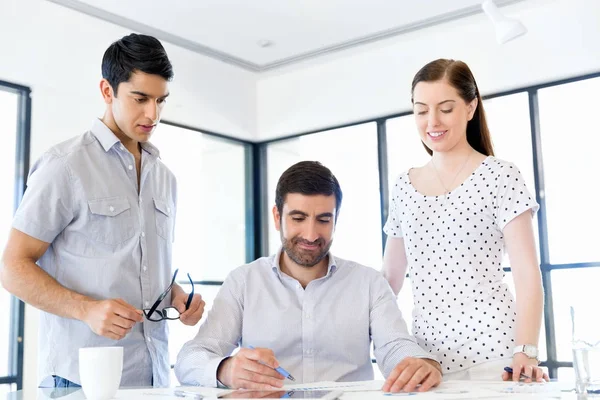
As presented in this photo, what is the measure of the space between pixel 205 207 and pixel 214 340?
12.0ft

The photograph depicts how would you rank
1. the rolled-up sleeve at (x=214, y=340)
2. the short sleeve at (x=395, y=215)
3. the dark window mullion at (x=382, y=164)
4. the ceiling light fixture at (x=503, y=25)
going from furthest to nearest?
the dark window mullion at (x=382, y=164)
the ceiling light fixture at (x=503, y=25)
the short sleeve at (x=395, y=215)
the rolled-up sleeve at (x=214, y=340)

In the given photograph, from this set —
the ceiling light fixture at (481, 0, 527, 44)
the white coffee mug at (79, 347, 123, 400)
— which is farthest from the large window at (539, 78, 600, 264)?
the white coffee mug at (79, 347, 123, 400)

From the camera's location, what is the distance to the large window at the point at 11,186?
4.14 m

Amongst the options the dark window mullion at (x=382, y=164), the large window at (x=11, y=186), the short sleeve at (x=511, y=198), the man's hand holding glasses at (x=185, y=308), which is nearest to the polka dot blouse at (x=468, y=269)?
the short sleeve at (x=511, y=198)

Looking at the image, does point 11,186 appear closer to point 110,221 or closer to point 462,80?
point 110,221

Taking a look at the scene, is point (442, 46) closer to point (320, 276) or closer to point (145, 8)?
point (145, 8)

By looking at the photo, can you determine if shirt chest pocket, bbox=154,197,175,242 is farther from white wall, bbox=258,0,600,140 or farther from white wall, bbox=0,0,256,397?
white wall, bbox=258,0,600,140

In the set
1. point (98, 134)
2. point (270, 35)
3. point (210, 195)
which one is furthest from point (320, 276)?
point (210, 195)

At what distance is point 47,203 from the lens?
191cm

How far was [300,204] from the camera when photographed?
2.08 m

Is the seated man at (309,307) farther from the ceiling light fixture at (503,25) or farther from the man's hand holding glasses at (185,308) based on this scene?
the ceiling light fixture at (503,25)

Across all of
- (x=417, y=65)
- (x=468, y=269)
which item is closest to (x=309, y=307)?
(x=468, y=269)

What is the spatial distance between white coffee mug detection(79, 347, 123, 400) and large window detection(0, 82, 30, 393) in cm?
301

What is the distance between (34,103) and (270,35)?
Answer: 5.42 ft
